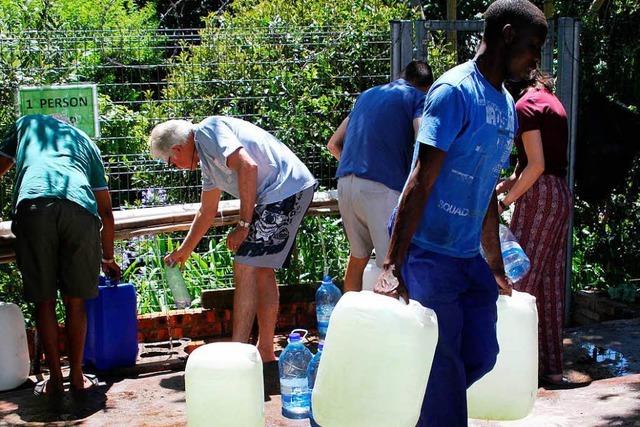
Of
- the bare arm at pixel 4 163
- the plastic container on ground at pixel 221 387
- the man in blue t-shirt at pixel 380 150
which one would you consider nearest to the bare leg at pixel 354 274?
the man in blue t-shirt at pixel 380 150

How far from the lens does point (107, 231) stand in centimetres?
597

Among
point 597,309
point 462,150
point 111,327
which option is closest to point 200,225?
point 111,327

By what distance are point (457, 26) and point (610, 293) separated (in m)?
2.31

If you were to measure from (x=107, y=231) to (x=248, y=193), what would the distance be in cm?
96

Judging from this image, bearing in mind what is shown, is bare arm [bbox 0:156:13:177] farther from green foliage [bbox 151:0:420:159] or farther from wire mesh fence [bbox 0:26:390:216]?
green foliage [bbox 151:0:420:159]

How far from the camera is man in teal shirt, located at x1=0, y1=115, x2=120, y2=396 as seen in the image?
553cm

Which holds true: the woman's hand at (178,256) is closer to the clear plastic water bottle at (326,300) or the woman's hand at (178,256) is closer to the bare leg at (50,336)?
the bare leg at (50,336)

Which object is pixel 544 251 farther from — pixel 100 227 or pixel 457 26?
pixel 100 227

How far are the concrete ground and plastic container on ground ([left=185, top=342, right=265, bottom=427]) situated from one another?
24.2 inches

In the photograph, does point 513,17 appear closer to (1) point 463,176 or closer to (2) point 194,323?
(1) point 463,176

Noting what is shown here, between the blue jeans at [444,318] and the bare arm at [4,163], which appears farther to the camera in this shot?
the bare arm at [4,163]

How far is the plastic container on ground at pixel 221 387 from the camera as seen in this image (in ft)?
14.7

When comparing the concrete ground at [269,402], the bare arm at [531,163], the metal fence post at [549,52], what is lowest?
the concrete ground at [269,402]

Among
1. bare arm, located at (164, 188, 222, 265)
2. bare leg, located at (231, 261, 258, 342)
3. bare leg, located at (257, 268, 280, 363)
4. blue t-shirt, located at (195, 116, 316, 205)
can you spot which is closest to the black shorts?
bare arm, located at (164, 188, 222, 265)
